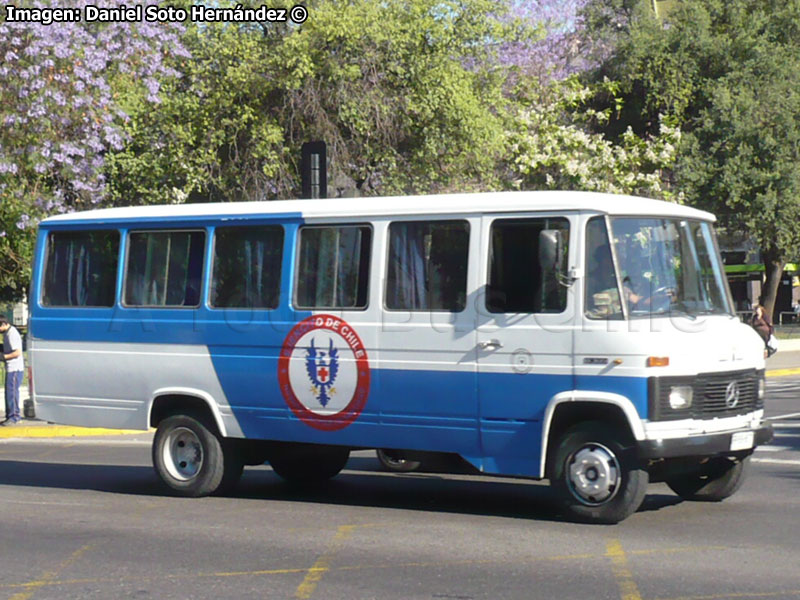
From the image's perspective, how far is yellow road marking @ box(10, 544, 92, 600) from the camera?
24.7 ft

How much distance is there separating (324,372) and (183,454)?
1895 mm

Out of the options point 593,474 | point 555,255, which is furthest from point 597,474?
point 555,255

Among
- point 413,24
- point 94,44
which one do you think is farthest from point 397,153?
point 94,44

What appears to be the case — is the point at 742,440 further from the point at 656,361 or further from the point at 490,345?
the point at 490,345

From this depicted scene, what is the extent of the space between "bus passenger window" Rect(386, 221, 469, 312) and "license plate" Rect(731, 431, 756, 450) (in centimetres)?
233

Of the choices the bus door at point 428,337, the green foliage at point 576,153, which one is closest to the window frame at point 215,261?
the bus door at point 428,337

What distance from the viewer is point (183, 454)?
12.1 metres

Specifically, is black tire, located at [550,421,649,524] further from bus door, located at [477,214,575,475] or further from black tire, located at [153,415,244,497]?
black tire, located at [153,415,244,497]

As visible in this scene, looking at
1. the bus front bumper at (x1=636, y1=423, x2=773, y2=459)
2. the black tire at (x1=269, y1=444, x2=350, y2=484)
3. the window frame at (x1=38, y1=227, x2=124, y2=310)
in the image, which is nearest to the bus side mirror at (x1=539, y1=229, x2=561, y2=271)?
the bus front bumper at (x1=636, y1=423, x2=773, y2=459)

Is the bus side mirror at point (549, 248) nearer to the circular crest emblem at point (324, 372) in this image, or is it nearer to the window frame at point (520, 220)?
the window frame at point (520, 220)

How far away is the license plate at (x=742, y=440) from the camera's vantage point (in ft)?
32.7

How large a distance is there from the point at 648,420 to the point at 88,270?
5.78m

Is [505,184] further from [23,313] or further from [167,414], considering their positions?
[23,313]

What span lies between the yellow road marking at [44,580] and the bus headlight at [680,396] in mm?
4359
